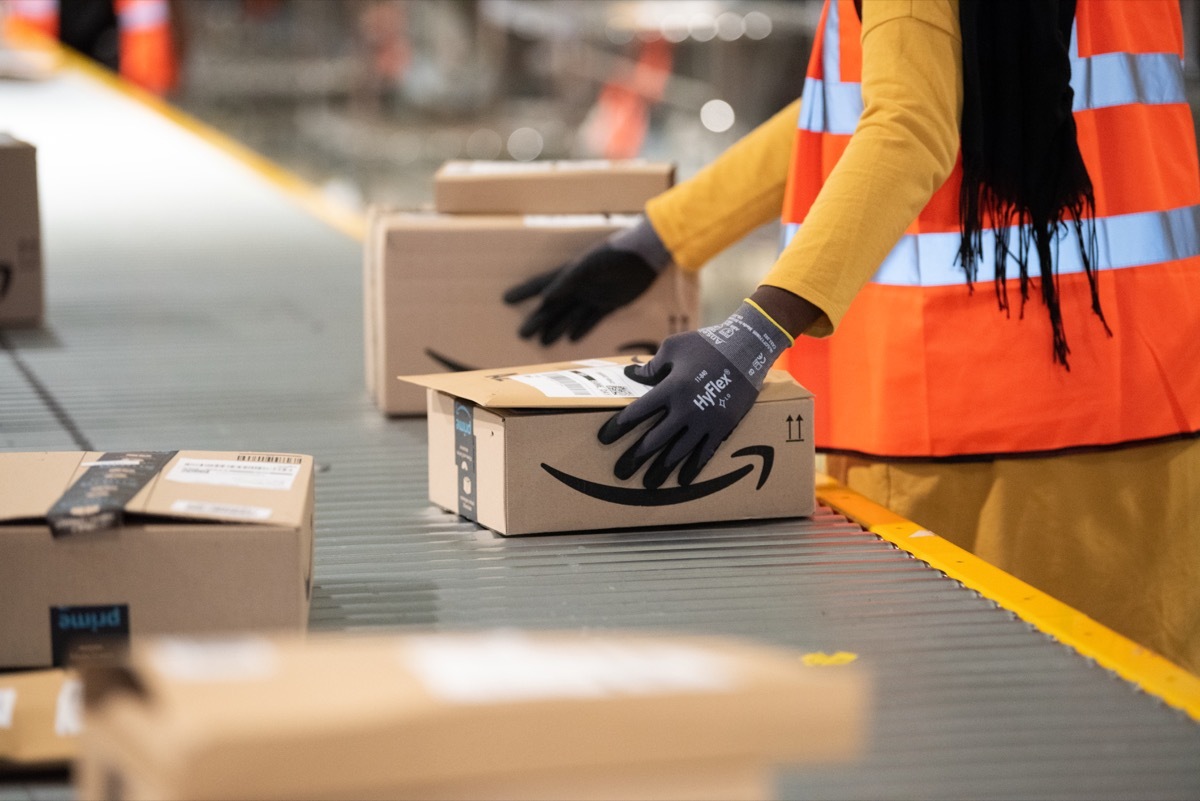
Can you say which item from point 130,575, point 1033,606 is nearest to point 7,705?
point 130,575

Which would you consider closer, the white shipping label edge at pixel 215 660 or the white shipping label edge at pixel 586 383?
the white shipping label edge at pixel 215 660

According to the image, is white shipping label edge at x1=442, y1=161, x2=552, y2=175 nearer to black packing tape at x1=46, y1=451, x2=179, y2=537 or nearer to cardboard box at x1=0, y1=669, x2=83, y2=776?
black packing tape at x1=46, y1=451, x2=179, y2=537

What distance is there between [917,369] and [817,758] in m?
1.33

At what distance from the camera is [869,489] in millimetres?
2215

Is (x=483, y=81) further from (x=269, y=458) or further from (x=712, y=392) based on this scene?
(x=269, y=458)

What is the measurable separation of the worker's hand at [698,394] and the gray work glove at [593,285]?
0.66 metres

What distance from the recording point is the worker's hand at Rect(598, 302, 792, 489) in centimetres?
187

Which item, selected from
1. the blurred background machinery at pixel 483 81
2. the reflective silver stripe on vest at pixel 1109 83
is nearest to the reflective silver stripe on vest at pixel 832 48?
the reflective silver stripe on vest at pixel 1109 83

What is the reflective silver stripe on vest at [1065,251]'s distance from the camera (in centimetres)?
209

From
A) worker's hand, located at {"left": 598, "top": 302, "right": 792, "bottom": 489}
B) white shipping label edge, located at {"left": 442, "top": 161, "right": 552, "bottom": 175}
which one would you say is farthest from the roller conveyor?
white shipping label edge, located at {"left": 442, "top": 161, "right": 552, "bottom": 175}

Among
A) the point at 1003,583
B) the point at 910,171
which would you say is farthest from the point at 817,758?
the point at 910,171

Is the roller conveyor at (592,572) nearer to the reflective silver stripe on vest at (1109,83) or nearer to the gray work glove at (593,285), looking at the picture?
the gray work glove at (593,285)

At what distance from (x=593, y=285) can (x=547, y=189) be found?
34 cm

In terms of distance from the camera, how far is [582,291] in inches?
102
